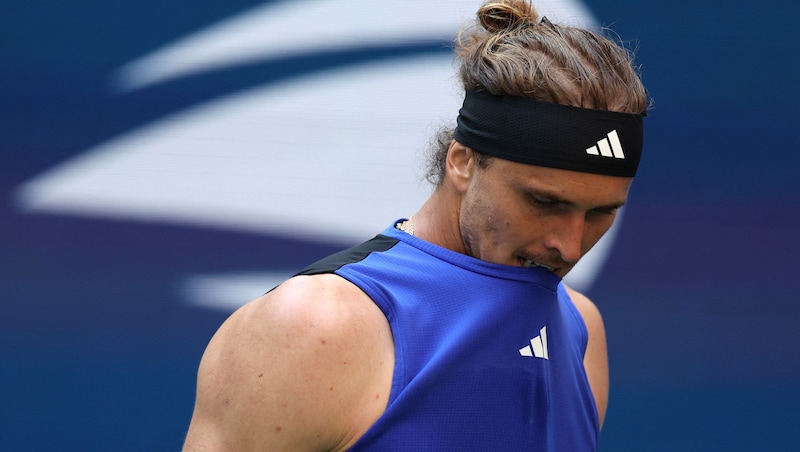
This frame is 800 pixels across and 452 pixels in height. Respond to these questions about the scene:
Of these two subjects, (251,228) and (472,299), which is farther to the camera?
(251,228)

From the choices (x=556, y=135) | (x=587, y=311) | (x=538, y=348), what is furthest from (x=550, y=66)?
(x=587, y=311)

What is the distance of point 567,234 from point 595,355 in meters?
0.39

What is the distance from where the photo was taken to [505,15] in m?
1.21

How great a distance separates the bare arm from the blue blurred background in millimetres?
482

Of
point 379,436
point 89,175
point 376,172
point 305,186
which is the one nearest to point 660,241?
point 376,172

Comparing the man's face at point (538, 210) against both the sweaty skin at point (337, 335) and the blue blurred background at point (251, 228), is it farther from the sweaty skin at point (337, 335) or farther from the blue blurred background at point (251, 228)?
the blue blurred background at point (251, 228)

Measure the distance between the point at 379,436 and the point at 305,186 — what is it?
97cm

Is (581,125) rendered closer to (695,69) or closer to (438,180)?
(438,180)

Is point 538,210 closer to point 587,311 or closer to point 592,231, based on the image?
point 592,231

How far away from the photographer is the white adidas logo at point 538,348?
112cm

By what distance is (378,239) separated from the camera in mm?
1205

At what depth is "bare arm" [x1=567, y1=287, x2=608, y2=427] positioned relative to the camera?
1.37m

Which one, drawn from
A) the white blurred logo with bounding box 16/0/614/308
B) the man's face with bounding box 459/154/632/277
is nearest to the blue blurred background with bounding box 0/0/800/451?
the white blurred logo with bounding box 16/0/614/308

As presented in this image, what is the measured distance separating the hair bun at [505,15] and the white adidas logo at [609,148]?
222mm
